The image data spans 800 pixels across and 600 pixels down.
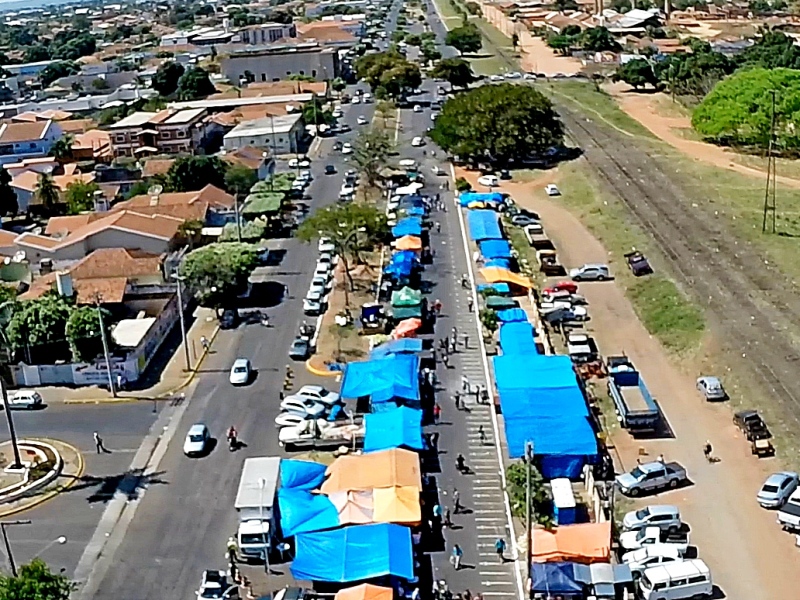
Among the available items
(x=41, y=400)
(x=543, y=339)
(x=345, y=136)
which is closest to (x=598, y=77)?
(x=345, y=136)

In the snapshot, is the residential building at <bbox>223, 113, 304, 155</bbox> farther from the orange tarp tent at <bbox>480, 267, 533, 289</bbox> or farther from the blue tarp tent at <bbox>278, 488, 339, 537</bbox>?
the blue tarp tent at <bbox>278, 488, 339, 537</bbox>

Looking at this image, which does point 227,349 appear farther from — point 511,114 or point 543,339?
point 511,114

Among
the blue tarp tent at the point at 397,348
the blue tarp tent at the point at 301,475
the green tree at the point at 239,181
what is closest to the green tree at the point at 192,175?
the green tree at the point at 239,181

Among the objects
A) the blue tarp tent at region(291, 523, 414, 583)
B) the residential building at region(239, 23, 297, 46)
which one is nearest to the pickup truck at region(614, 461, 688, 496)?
the blue tarp tent at region(291, 523, 414, 583)

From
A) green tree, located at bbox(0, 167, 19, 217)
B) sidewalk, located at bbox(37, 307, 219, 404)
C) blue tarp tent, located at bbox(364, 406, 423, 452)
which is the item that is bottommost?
green tree, located at bbox(0, 167, 19, 217)

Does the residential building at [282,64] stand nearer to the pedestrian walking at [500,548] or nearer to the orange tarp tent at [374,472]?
the orange tarp tent at [374,472]

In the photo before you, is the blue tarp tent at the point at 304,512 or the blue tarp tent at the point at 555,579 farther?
the blue tarp tent at the point at 304,512

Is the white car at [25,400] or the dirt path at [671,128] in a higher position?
the white car at [25,400]
